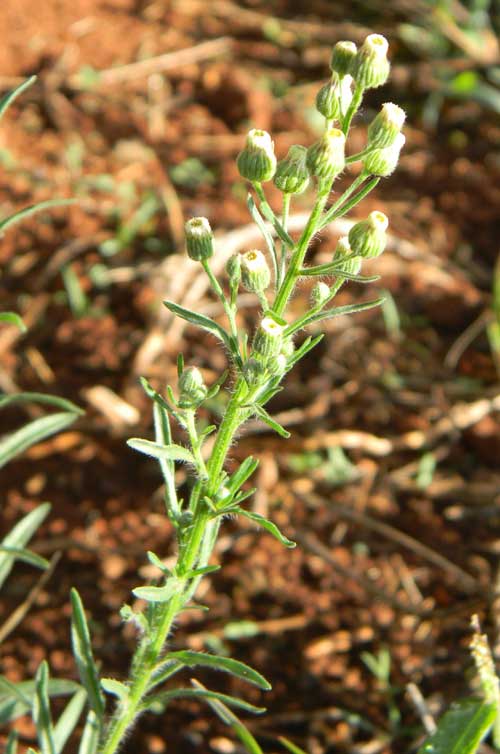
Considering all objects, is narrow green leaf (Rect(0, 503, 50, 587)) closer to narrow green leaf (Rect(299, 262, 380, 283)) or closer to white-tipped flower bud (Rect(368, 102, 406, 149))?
narrow green leaf (Rect(299, 262, 380, 283))

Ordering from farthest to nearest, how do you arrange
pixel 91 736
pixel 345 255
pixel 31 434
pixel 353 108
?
pixel 31 434 → pixel 91 736 → pixel 345 255 → pixel 353 108

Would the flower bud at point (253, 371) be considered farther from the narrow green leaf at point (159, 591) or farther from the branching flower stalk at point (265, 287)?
the narrow green leaf at point (159, 591)

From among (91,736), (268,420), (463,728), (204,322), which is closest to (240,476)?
(268,420)

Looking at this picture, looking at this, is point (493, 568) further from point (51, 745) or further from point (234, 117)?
point (234, 117)

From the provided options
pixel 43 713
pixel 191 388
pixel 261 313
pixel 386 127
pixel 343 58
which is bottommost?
pixel 43 713

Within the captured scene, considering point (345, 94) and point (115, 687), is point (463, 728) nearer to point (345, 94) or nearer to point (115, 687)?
point (115, 687)

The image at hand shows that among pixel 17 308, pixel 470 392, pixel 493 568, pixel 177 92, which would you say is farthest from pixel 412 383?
pixel 177 92

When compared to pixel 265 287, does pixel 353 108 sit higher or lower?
higher
